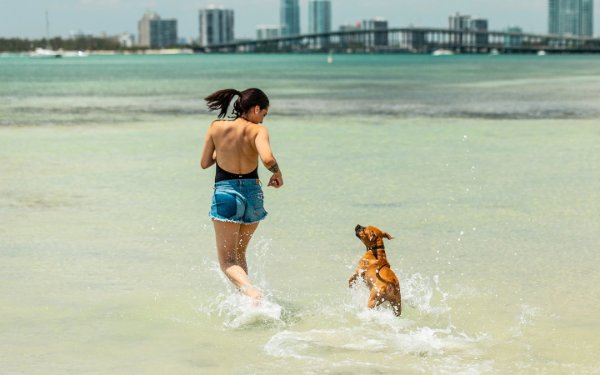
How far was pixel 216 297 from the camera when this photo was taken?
766 cm

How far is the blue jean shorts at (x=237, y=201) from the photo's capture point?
6.70 metres

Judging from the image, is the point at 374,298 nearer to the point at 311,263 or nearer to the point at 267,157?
the point at 267,157

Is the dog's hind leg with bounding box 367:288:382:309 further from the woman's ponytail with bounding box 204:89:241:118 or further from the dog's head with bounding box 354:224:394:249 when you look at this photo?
the woman's ponytail with bounding box 204:89:241:118

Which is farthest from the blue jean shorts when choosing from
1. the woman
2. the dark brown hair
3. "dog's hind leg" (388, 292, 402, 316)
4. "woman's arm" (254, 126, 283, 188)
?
"dog's hind leg" (388, 292, 402, 316)

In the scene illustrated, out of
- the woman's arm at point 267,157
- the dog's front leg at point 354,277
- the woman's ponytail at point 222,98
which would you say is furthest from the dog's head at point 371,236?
the woman's ponytail at point 222,98

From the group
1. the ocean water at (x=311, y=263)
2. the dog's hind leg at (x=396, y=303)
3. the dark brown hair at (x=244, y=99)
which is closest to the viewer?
the ocean water at (x=311, y=263)

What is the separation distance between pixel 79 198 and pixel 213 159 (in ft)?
20.0

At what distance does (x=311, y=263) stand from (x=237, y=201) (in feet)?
7.48

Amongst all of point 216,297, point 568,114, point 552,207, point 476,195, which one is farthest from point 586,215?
point 568,114

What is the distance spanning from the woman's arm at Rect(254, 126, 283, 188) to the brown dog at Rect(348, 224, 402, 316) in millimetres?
635

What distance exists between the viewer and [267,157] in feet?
20.9

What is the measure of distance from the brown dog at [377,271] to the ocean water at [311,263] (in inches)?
6.5

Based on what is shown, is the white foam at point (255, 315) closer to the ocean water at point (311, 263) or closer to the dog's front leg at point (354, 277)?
the ocean water at point (311, 263)

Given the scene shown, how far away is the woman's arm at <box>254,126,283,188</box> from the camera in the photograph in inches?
251
